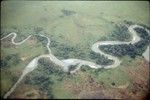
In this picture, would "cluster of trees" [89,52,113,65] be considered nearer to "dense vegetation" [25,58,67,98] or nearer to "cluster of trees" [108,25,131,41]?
"cluster of trees" [108,25,131,41]

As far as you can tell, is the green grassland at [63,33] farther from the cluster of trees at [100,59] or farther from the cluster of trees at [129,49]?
the cluster of trees at [129,49]

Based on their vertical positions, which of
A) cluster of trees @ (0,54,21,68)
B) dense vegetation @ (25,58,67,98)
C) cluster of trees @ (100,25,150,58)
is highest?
cluster of trees @ (100,25,150,58)

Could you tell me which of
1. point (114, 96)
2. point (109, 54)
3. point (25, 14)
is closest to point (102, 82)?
point (114, 96)

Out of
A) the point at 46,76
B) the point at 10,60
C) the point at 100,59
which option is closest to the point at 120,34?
the point at 100,59

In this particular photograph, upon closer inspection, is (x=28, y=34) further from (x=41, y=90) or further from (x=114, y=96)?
(x=114, y=96)

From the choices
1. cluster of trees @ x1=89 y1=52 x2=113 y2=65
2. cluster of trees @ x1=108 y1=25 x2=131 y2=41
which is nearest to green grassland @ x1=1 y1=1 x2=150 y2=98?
cluster of trees @ x1=108 y1=25 x2=131 y2=41

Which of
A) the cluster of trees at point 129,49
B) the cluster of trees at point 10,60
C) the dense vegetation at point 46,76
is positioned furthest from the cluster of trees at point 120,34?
the cluster of trees at point 10,60
